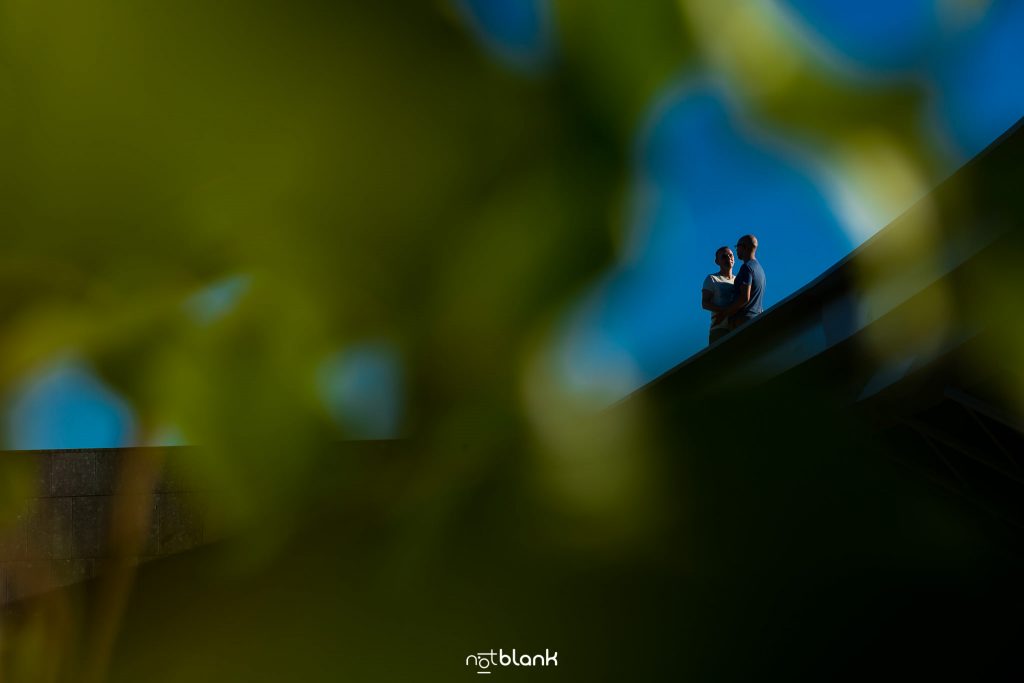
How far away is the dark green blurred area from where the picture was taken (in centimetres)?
604

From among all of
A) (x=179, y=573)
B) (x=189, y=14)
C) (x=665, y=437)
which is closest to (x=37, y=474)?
(x=179, y=573)

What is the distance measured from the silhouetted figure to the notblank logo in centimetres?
247

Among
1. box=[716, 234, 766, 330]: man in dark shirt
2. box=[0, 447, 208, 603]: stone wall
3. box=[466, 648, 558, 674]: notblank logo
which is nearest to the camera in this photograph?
box=[716, 234, 766, 330]: man in dark shirt

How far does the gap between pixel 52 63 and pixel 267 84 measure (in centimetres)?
155

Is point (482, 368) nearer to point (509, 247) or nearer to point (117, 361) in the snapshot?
point (509, 247)

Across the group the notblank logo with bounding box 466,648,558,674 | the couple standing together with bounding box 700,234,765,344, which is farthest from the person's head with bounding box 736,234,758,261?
the notblank logo with bounding box 466,648,558,674

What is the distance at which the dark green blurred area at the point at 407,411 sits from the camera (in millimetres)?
6043

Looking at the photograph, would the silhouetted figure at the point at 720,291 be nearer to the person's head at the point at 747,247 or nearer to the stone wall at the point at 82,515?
the person's head at the point at 747,247

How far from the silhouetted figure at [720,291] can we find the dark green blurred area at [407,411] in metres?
0.48

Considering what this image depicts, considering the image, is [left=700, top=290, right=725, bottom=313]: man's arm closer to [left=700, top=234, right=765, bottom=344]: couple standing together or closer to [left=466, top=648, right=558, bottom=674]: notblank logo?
[left=700, top=234, right=765, bottom=344]: couple standing together

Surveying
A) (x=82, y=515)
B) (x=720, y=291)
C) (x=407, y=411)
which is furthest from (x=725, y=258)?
(x=82, y=515)

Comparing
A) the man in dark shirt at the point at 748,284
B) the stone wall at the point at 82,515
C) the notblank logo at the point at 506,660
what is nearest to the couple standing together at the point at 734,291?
the man in dark shirt at the point at 748,284

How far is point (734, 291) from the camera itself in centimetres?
512

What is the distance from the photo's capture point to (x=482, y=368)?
7070mm
